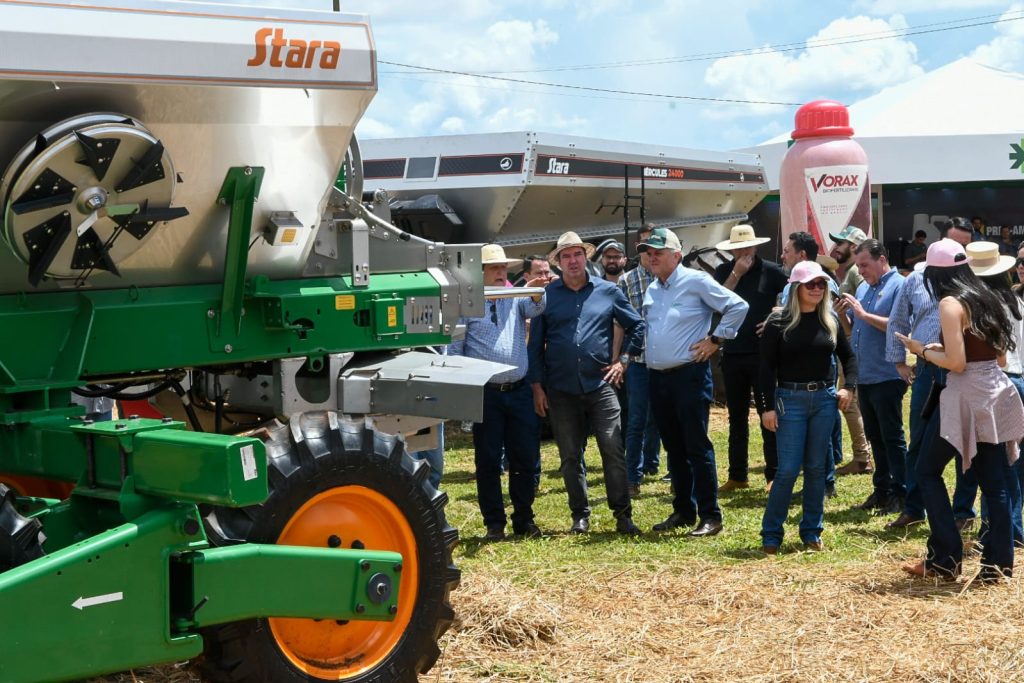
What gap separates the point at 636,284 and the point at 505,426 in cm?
310

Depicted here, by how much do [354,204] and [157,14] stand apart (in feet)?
4.08

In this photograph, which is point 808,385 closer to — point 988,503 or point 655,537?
point 988,503

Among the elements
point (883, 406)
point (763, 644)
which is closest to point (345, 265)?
point (763, 644)

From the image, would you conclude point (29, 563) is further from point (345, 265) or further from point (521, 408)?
point (521, 408)

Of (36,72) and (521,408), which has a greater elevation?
(36,72)

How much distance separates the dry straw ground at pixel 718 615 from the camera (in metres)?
5.31

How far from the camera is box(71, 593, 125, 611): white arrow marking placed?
367 centimetres

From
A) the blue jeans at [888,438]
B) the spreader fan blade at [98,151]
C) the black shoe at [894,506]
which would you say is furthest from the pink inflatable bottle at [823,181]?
the spreader fan blade at [98,151]

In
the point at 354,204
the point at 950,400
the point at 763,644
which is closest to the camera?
the point at 354,204

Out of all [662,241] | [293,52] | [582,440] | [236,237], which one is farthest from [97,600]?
[662,241]

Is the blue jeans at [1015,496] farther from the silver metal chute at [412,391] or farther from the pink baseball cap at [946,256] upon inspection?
the silver metal chute at [412,391]

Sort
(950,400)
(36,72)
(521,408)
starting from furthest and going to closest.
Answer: (521,408) < (950,400) < (36,72)

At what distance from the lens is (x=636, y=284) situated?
1111 centimetres

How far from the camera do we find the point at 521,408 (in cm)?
835
